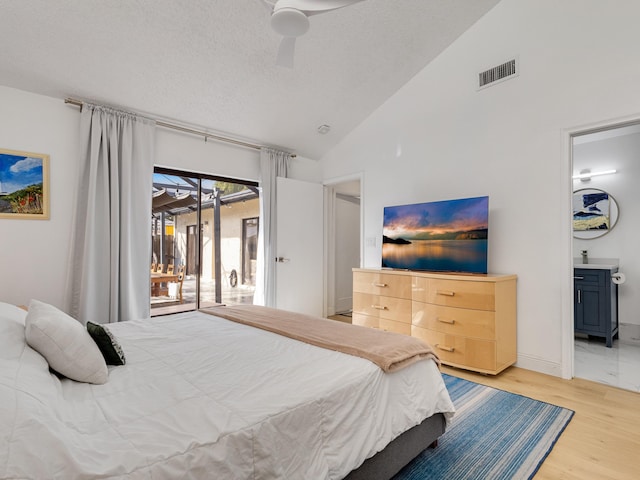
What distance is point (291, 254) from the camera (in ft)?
15.2

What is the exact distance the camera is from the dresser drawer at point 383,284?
11.1 feet

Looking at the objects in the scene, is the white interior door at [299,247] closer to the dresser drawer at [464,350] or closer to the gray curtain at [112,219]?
the gray curtain at [112,219]

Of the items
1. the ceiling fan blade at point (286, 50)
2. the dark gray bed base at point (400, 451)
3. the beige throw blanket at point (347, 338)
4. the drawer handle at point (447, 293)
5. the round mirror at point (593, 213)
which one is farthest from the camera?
the round mirror at point (593, 213)

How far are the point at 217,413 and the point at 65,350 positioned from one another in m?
0.66

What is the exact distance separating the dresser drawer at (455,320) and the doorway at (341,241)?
6.82 feet

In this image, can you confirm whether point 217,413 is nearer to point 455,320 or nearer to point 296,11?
point 296,11

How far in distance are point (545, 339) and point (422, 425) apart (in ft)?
6.35

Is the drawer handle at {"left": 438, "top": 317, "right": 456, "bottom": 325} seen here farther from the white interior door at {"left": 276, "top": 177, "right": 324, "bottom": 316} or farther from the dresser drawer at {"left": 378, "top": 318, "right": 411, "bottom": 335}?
the white interior door at {"left": 276, "top": 177, "right": 324, "bottom": 316}

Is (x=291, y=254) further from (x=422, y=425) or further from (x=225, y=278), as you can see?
(x=422, y=425)

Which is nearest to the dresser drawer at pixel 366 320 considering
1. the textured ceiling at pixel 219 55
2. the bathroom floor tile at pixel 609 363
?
the bathroom floor tile at pixel 609 363

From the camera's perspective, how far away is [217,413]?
1055mm

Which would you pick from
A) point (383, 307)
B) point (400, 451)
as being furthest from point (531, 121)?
point (400, 451)

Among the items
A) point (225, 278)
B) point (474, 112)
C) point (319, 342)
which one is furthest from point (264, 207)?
point (319, 342)

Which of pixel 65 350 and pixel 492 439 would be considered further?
pixel 492 439
